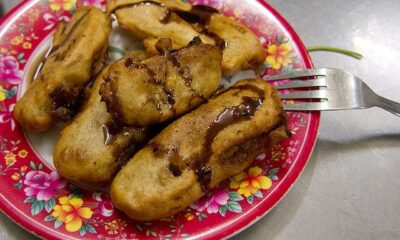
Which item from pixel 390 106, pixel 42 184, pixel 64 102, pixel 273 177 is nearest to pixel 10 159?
pixel 42 184

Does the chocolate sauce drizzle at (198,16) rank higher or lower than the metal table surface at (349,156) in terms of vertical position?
higher

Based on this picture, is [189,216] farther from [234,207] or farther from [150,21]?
[150,21]

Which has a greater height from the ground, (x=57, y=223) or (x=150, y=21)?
(x=150, y=21)

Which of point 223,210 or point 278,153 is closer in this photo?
point 223,210

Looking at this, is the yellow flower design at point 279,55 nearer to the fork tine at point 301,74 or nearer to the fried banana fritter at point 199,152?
the fork tine at point 301,74

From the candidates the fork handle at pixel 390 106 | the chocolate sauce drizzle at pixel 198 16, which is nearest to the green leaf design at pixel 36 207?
the chocolate sauce drizzle at pixel 198 16

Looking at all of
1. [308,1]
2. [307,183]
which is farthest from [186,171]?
[308,1]
